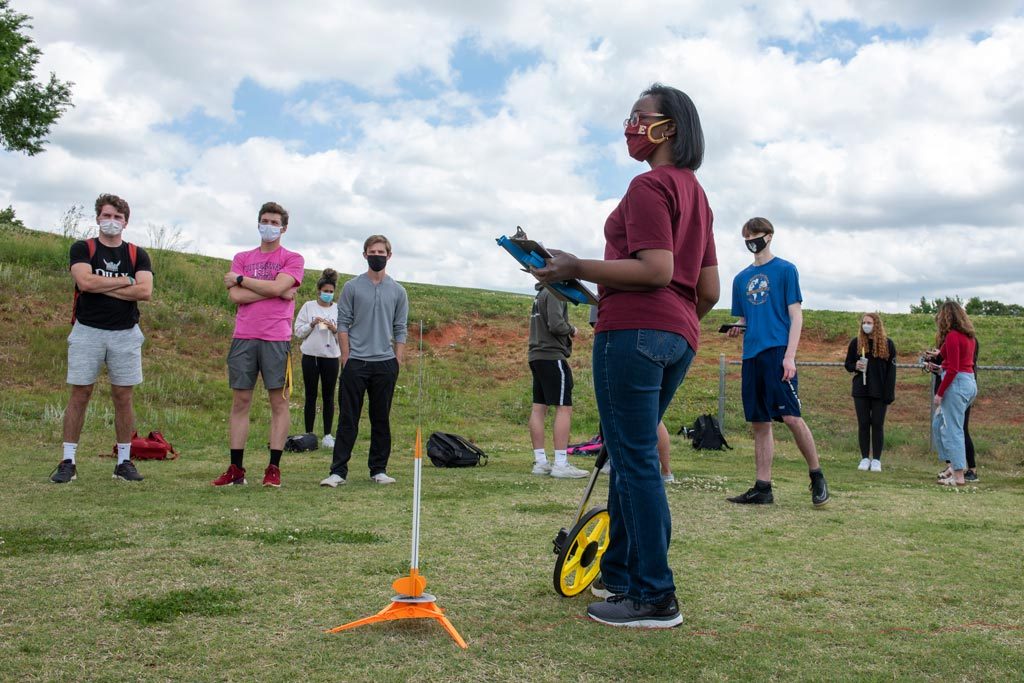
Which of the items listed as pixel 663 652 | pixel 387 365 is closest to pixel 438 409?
pixel 387 365

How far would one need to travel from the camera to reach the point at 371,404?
7754 mm

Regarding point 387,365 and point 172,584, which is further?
point 387,365

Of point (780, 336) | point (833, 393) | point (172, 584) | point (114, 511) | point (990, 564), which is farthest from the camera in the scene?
point (833, 393)

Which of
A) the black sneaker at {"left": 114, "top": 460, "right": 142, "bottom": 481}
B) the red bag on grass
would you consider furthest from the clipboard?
the red bag on grass

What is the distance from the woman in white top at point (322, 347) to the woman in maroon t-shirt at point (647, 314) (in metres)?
7.40

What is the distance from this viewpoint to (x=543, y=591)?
3.92 meters

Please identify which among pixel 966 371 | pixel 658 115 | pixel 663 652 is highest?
pixel 658 115

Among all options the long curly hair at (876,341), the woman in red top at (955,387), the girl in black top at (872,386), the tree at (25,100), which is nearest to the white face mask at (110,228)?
the woman in red top at (955,387)

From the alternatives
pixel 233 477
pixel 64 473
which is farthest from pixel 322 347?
pixel 64 473

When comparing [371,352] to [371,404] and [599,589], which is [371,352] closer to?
[371,404]

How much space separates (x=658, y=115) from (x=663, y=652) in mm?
2103

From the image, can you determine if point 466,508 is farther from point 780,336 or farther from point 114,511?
point 780,336

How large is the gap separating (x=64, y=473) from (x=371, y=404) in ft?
8.29

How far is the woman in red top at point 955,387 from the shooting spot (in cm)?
918
